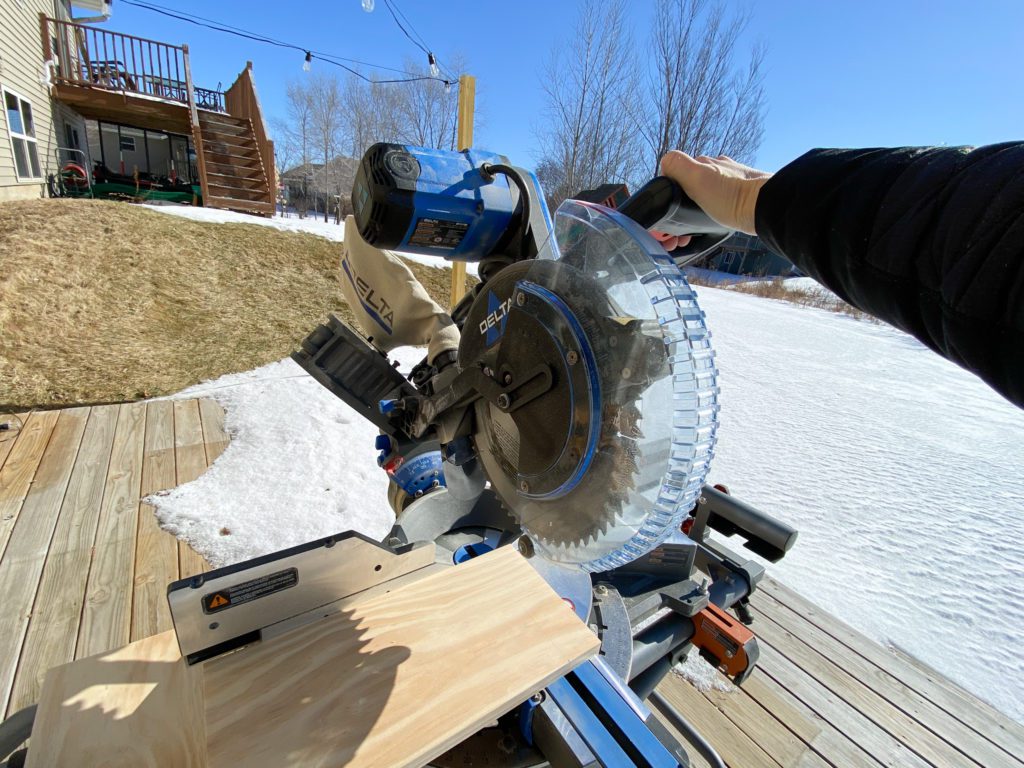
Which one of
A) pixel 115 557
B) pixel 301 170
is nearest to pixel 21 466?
pixel 115 557

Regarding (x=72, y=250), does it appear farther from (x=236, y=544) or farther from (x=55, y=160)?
(x=55, y=160)

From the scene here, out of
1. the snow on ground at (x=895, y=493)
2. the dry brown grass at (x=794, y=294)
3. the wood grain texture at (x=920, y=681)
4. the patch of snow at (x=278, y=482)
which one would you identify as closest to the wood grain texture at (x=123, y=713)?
the patch of snow at (x=278, y=482)

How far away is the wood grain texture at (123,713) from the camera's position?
29.7 inches

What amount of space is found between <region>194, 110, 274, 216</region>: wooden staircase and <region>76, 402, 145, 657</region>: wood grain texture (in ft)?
28.2

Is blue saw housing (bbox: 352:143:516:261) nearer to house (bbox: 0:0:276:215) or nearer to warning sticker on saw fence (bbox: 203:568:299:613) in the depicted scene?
warning sticker on saw fence (bbox: 203:568:299:613)

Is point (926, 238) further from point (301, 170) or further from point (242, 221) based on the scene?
point (301, 170)

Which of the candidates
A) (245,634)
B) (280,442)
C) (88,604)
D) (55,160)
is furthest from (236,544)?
(55,160)

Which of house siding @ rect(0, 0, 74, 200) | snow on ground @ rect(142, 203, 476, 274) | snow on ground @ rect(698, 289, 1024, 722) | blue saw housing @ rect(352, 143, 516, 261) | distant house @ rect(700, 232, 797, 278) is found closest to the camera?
blue saw housing @ rect(352, 143, 516, 261)

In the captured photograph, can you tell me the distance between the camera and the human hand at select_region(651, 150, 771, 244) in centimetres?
66

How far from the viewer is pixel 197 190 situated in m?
14.4

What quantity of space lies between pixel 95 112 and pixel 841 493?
55.1 feet

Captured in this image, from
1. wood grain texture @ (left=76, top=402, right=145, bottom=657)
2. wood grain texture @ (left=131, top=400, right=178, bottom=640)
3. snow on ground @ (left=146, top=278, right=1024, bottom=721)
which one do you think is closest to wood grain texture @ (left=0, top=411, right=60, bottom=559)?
wood grain texture @ (left=76, top=402, right=145, bottom=657)

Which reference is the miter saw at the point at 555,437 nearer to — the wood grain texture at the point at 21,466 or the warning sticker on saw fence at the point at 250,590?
the warning sticker on saw fence at the point at 250,590

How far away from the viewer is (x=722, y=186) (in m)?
0.68
